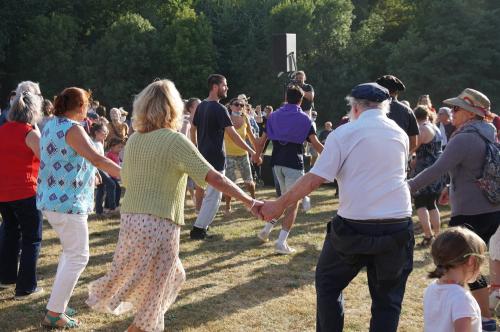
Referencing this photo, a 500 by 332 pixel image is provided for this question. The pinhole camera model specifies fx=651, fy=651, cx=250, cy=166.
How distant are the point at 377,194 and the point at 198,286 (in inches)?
123

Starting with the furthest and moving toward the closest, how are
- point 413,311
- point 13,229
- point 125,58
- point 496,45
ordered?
1. point 125,58
2. point 496,45
3. point 13,229
4. point 413,311

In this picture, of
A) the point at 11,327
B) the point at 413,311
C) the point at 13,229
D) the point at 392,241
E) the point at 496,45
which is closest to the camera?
the point at 392,241

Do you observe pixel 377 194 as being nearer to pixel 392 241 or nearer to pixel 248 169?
pixel 392 241

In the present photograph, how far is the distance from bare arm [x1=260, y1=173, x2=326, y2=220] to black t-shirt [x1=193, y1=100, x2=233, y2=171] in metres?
4.09

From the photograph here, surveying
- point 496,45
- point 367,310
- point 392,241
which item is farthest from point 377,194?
point 496,45

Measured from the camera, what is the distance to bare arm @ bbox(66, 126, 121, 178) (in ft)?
14.7

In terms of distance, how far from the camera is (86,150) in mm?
4605

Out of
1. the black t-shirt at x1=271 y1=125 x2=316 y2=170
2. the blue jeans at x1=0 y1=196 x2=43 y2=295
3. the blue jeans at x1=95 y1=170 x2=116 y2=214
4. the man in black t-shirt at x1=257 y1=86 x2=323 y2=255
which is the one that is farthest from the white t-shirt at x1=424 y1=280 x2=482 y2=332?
the blue jeans at x1=95 y1=170 x2=116 y2=214

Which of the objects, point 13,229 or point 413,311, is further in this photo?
point 13,229

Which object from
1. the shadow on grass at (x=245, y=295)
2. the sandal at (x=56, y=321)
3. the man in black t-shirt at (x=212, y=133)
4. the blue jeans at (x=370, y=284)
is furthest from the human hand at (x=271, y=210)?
the man in black t-shirt at (x=212, y=133)

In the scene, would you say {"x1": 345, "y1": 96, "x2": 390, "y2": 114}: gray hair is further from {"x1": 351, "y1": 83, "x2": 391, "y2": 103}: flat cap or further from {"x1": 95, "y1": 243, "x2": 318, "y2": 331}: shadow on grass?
{"x1": 95, "y1": 243, "x2": 318, "y2": 331}: shadow on grass

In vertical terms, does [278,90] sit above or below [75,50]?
below

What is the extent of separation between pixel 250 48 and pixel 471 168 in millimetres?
40151

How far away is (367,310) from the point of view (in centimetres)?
565
